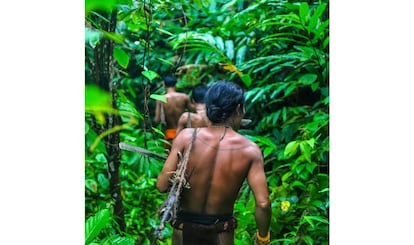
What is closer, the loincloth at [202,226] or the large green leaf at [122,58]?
the large green leaf at [122,58]

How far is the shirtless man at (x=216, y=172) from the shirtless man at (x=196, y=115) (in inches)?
42.1

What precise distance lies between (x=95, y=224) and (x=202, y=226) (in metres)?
0.39

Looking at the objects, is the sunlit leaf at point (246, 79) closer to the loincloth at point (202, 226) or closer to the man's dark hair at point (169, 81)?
the man's dark hair at point (169, 81)

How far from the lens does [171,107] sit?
3623mm

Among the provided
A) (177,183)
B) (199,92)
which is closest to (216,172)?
(177,183)

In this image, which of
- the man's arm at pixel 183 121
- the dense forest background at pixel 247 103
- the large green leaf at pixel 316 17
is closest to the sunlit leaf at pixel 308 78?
the dense forest background at pixel 247 103

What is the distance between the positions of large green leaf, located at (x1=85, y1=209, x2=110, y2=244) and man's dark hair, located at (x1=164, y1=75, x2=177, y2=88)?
1.45 metres

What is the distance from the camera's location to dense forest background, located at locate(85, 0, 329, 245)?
223cm

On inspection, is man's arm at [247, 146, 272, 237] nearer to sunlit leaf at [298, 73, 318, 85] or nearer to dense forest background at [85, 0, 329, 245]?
dense forest background at [85, 0, 329, 245]

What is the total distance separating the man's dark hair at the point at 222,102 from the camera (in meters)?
2.08

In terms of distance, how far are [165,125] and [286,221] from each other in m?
1.13

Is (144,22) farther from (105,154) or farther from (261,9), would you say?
(261,9)

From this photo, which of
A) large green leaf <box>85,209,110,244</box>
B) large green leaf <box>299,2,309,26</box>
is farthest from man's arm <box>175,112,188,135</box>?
large green leaf <box>85,209,110,244</box>

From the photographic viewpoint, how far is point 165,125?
3.27 metres
